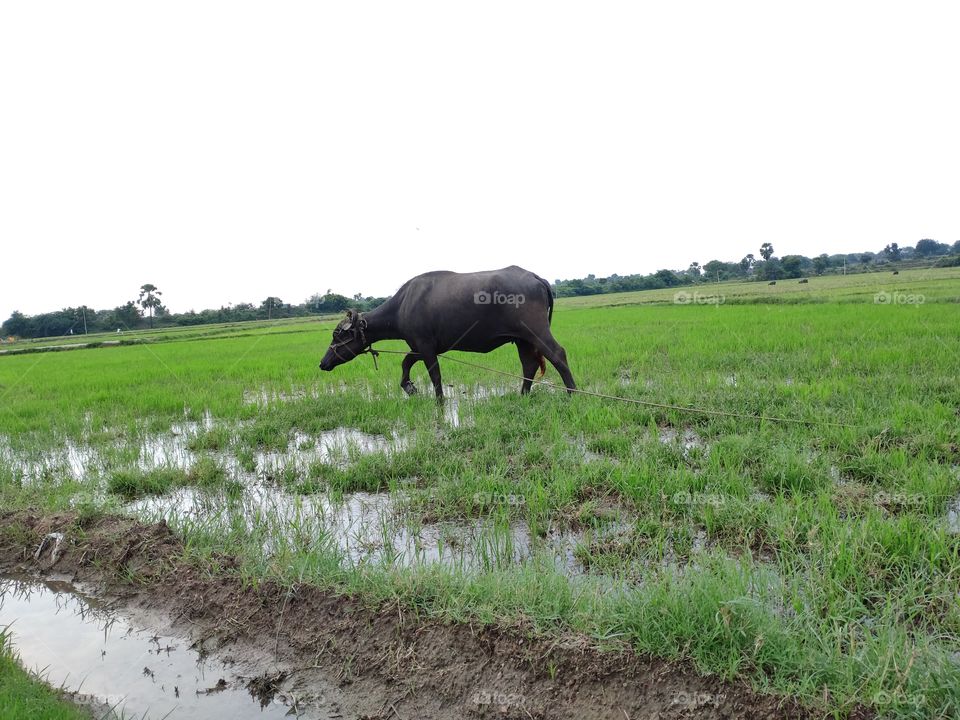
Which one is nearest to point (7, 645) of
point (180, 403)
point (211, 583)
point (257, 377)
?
point (211, 583)

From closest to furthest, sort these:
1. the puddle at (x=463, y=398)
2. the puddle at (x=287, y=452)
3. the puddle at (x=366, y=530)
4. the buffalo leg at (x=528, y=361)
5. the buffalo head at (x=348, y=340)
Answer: the puddle at (x=366, y=530), the puddle at (x=287, y=452), the puddle at (x=463, y=398), the buffalo leg at (x=528, y=361), the buffalo head at (x=348, y=340)

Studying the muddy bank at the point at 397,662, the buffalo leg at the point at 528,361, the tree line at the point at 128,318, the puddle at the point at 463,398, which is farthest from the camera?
the tree line at the point at 128,318

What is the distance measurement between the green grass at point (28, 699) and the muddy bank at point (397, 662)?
1.39ft

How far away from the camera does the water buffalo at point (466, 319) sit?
5480 mm

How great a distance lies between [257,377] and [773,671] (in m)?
8.18

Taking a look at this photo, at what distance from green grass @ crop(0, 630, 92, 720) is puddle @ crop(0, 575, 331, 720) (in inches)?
3.5

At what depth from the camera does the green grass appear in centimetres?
165

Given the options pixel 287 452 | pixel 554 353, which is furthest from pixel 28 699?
pixel 554 353

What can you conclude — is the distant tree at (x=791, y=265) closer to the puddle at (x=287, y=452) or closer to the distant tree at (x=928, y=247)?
the distant tree at (x=928, y=247)

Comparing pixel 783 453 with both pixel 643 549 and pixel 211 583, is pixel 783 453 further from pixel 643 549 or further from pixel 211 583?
pixel 211 583

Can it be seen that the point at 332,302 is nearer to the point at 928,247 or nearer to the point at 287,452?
the point at 287,452

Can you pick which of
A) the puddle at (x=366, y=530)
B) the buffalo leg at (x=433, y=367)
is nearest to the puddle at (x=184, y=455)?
the puddle at (x=366, y=530)

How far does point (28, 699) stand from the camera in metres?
1.72

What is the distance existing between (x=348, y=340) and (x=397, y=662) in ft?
15.5
